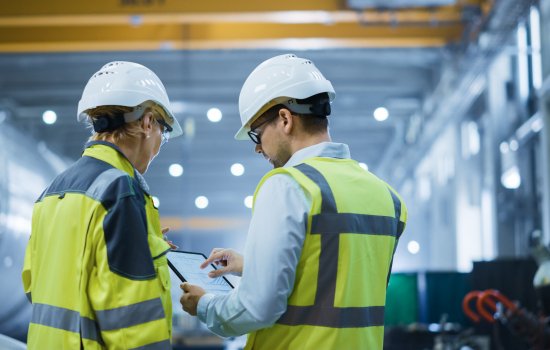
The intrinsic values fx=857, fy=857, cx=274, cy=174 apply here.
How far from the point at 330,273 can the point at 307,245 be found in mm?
97

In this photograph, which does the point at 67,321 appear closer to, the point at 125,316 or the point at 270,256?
the point at 125,316

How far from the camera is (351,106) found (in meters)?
12.6

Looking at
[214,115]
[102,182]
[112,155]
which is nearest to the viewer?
[102,182]

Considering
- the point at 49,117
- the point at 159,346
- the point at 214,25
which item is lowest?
the point at 159,346

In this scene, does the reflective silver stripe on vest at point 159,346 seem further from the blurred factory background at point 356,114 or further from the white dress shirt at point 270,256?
the blurred factory background at point 356,114

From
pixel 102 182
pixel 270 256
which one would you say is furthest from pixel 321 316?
pixel 102 182

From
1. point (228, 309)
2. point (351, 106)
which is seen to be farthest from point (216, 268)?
point (351, 106)

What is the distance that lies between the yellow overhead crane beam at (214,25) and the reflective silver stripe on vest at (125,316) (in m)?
8.06

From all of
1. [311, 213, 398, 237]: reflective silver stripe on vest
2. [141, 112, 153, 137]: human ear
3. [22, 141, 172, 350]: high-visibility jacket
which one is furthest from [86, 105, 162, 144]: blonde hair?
[311, 213, 398, 237]: reflective silver stripe on vest

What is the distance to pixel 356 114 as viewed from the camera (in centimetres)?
1265

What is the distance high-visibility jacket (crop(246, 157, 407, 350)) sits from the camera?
7.26 feet

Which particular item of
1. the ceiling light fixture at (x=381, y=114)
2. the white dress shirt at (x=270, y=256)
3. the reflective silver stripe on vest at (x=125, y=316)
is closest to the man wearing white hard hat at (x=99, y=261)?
the reflective silver stripe on vest at (x=125, y=316)

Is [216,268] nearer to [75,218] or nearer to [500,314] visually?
[75,218]

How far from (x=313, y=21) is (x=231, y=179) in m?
3.16
